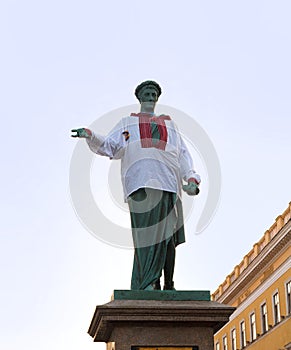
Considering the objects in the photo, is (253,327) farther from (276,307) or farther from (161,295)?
(161,295)

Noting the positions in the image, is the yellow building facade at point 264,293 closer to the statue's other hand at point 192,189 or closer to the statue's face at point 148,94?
the statue's face at point 148,94

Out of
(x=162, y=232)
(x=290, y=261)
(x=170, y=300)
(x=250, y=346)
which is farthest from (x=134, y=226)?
(x=250, y=346)

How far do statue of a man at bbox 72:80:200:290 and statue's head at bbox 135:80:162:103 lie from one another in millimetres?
13

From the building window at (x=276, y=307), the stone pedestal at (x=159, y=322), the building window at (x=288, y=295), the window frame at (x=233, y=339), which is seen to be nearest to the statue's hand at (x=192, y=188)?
the stone pedestal at (x=159, y=322)

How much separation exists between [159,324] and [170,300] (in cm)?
29

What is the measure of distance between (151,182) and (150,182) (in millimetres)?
13

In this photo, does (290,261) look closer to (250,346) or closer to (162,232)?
(250,346)

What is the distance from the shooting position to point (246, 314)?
144ft

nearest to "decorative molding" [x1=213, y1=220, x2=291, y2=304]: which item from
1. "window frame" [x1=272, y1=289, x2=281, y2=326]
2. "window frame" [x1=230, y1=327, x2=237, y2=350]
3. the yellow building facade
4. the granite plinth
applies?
the yellow building facade

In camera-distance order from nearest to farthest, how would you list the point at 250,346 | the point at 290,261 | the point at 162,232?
the point at 162,232, the point at 290,261, the point at 250,346

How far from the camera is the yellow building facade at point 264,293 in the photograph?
119 ft

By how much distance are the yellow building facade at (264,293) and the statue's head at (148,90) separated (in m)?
27.7

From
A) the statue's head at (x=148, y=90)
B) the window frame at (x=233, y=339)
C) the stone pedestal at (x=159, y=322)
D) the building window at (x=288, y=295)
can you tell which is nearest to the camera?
the stone pedestal at (x=159, y=322)

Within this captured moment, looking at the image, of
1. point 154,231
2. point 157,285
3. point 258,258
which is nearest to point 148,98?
point 154,231
